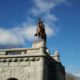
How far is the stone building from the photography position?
21094mm

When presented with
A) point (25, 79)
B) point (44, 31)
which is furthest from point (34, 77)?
point (44, 31)

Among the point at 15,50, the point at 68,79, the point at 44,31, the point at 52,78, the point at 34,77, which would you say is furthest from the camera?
the point at 68,79

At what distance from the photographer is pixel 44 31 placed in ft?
87.6

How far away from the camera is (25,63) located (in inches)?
850

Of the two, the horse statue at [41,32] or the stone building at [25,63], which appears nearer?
the stone building at [25,63]

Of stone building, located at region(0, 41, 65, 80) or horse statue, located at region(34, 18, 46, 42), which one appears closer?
stone building, located at region(0, 41, 65, 80)

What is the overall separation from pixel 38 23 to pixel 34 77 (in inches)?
309

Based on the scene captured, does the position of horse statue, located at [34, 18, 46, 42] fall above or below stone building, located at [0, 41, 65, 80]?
above

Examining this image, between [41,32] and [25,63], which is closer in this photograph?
[25,63]

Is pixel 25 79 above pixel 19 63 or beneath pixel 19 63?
beneath

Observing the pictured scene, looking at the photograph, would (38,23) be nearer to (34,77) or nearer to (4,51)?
(4,51)

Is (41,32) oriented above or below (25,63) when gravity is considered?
above

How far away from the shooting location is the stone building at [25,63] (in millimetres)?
21094

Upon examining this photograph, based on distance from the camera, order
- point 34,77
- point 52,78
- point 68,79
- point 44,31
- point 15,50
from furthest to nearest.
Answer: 1. point 68,79
2. point 44,31
3. point 52,78
4. point 15,50
5. point 34,77
